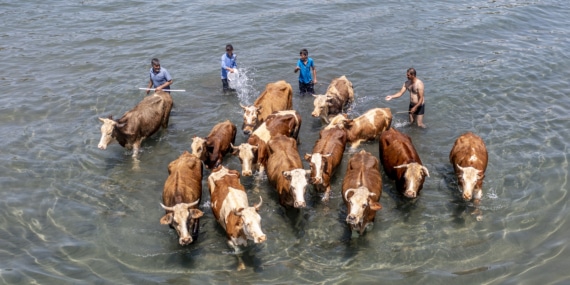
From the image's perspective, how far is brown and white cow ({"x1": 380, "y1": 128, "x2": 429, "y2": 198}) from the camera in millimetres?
10867

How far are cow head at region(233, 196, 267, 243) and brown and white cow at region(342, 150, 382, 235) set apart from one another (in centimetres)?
182

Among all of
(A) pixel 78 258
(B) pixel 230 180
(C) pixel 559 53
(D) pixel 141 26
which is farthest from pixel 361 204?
(D) pixel 141 26

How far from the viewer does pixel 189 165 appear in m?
11.5

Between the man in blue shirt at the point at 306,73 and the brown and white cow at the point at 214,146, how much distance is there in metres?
4.09

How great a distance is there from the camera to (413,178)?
35.6 feet

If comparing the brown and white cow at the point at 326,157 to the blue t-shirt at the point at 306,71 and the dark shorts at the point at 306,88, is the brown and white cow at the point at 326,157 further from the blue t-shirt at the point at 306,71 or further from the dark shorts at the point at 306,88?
the dark shorts at the point at 306,88

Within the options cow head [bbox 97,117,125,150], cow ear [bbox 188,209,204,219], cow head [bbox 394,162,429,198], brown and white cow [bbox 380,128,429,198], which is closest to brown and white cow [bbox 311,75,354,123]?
brown and white cow [bbox 380,128,429,198]

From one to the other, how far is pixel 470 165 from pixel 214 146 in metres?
6.29

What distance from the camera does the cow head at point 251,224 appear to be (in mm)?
8938

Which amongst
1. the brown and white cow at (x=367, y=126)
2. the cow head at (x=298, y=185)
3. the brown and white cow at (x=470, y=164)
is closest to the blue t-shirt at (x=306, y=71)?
the brown and white cow at (x=367, y=126)

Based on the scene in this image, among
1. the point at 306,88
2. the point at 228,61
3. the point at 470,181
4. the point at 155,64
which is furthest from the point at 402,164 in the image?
the point at 155,64

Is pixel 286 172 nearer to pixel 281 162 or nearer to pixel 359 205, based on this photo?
pixel 281 162

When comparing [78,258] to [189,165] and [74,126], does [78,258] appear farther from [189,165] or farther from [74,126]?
[74,126]

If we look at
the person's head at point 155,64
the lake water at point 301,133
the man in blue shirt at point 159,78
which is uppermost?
the person's head at point 155,64
